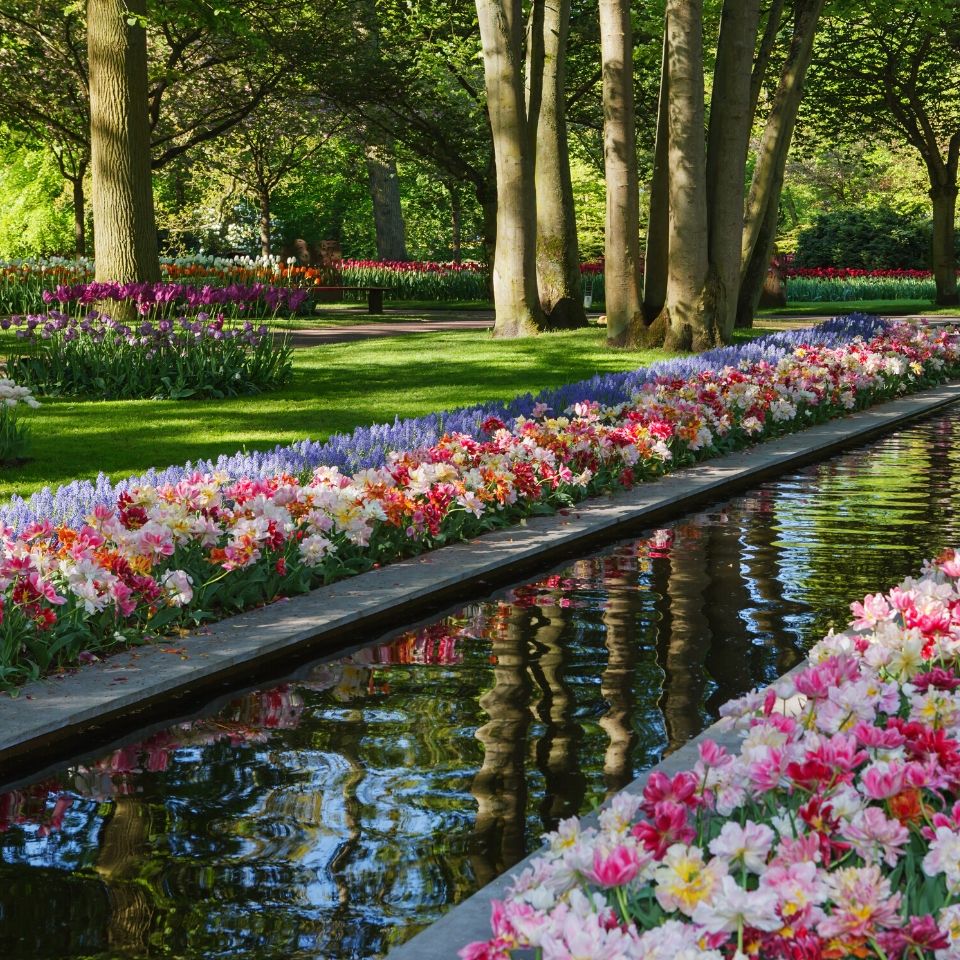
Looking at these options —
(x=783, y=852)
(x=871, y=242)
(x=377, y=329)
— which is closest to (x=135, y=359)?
(x=377, y=329)

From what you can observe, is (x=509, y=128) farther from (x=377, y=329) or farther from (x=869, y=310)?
(x=869, y=310)

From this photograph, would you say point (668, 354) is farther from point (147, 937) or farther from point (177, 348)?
point (147, 937)

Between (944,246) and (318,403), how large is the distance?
77.2 ft

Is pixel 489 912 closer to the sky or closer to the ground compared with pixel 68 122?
closer to the ground

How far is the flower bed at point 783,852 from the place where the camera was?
2.60m

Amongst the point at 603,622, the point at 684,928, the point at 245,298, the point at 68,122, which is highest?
the point at 68,122

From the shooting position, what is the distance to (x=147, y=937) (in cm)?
351

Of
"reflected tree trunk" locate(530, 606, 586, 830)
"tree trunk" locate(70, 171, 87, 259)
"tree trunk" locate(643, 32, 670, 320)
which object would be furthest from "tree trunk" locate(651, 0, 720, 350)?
"tree trunk" locate(70, 171, 87, 259)

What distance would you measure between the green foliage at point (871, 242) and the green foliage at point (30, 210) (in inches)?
1014

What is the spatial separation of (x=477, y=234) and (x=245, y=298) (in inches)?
1776

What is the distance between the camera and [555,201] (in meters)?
21.0

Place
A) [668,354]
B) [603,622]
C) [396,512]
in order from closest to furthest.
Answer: [603,622] → [396,512] → [668,354]

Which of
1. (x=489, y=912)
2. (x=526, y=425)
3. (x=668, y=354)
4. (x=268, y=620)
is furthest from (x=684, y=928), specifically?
(x=668, y=354)

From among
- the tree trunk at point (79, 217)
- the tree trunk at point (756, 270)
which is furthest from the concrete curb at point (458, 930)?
the tree trunk at point (79, 217)
